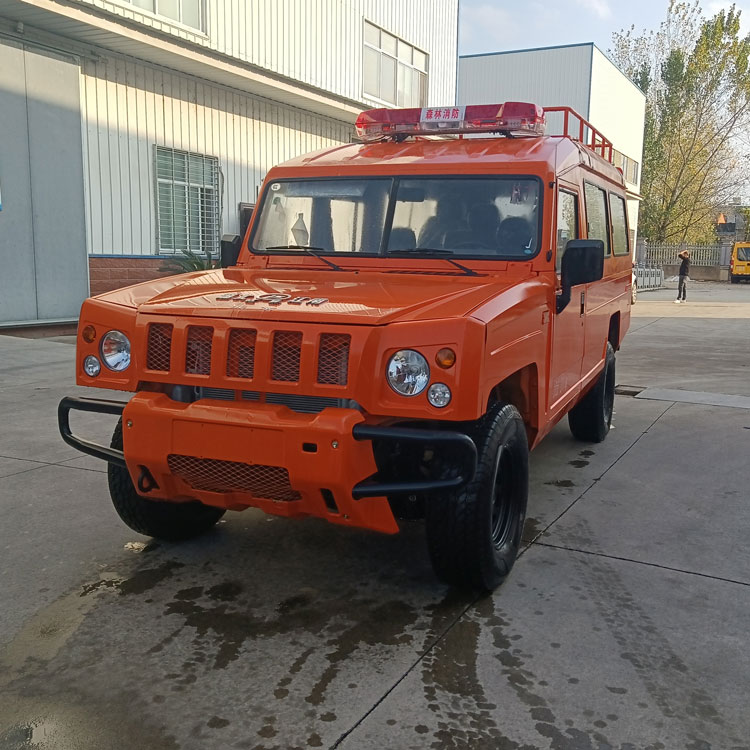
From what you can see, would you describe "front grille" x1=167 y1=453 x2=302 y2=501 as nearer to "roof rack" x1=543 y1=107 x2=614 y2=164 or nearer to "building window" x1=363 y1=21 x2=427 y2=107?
"roof rack" x1=543 y1=107 x2=614 y2=164

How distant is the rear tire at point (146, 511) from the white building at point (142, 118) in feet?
28.0

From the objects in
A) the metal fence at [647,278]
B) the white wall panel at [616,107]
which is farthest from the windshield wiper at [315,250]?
the white wall panel at [616,107]

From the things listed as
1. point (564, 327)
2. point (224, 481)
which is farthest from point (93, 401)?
point (564, 327)

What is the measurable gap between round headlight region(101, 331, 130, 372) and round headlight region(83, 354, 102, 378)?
0.18 ft

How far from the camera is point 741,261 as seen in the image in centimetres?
3984

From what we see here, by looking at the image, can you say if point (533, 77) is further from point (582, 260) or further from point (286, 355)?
point (286, 355)

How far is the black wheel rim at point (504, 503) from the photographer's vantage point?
371 centimetres

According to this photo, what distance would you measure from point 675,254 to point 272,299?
44.5 metres

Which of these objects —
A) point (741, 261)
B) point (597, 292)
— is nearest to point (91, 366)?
point (597, 292)

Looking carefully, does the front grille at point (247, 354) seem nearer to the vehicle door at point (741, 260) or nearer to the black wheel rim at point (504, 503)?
the black wheel rim at point (504, 503)

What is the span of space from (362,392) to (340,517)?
21.6 inches

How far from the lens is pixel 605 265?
591 centimetres

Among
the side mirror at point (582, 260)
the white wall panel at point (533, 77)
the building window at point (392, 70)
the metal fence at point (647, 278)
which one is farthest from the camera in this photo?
the metal fence at point (647, 278)

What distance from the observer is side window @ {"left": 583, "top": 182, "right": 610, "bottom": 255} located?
5.30 metres
